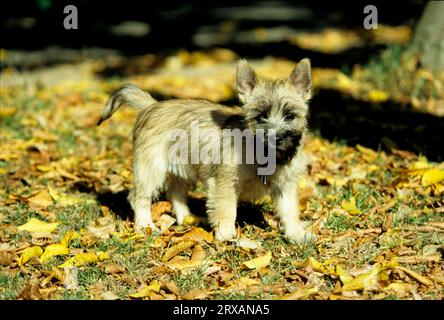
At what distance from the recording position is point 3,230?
5.66 m

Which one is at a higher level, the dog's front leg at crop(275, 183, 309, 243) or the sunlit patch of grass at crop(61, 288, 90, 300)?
the dog's front leg at crop(275, 183, 309, 243)

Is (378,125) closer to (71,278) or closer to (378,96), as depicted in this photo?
(378,96)

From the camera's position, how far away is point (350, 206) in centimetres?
584

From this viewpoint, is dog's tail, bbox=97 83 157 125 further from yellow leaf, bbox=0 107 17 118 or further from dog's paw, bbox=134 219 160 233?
yellow leaf, bbox=0 107 17 118

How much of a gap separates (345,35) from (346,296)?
494 inches

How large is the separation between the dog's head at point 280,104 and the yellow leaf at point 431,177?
1.82 m

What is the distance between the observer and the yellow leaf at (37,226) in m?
5.62

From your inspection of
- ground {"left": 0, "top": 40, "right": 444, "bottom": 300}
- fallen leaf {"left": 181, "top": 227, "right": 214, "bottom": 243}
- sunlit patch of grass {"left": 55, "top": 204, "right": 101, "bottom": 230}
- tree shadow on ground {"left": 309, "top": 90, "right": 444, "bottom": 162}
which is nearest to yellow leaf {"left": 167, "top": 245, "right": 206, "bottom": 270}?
ground {"left": 0, "top": 40, "right": 444, "bottom": 300}

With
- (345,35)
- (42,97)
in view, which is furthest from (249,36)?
(42,97)

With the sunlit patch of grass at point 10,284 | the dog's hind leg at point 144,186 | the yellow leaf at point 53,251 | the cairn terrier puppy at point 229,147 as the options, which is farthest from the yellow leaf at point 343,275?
the sunlit patch of grass at point 10,284

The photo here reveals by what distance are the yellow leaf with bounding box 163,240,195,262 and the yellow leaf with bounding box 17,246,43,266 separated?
44.5 inches

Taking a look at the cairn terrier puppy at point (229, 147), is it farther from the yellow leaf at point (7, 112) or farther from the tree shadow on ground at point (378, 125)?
the yellow leaf at point (7, 112)

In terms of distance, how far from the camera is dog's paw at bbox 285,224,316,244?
207 inches

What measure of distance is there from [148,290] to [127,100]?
8.07ft
